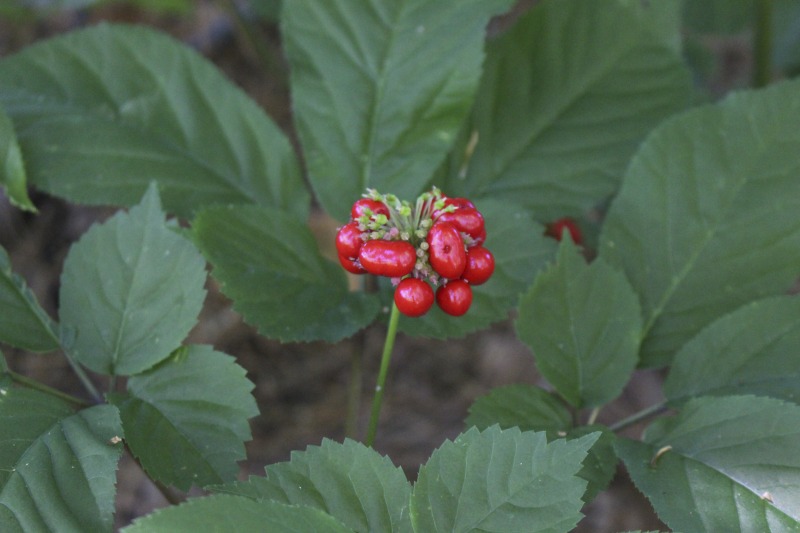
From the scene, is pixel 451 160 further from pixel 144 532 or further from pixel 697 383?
pixel 144 532

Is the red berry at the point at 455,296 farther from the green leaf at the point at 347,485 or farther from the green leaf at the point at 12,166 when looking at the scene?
the green leaf at the point at 12,166

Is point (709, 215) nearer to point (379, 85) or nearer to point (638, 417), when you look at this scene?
point (638, 417)

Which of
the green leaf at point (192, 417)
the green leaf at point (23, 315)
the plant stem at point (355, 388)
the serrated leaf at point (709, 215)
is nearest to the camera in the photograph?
the green leaf at point (192, 417)

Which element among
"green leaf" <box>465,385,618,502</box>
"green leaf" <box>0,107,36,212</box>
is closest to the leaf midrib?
"green leaf" <box>465,385,618,502</box>

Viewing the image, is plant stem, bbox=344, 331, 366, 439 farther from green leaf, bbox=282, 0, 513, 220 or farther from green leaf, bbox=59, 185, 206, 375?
green leaf, bbox=59, 185, 206, 375

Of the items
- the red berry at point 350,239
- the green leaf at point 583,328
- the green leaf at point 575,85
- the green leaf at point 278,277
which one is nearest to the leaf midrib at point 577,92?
the green leaf at point 575,85

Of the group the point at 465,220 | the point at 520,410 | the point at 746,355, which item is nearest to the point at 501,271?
the point at 520,410
